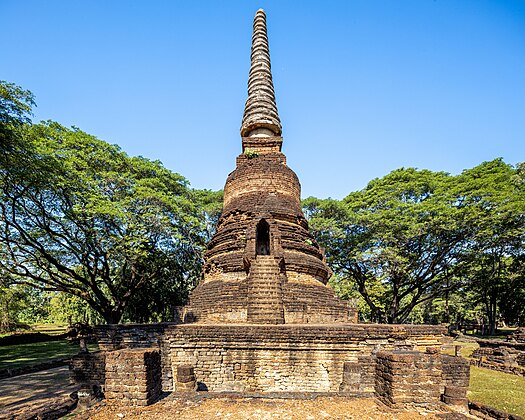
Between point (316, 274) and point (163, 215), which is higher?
point (163, 215)

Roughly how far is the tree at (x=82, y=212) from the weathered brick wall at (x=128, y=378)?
10.9 m

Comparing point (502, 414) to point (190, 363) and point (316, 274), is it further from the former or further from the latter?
point (316, 274)

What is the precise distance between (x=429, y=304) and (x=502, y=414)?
37478 mm

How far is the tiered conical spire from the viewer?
65.9 ft

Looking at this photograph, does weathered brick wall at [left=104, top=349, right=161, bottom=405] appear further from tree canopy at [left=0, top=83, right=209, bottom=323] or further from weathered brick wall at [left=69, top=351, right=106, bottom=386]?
tree canopy at [left=0, top=83, right=209, bottom=323]

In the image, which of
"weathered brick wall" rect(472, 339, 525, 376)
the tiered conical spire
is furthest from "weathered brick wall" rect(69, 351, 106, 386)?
the tiered conical spire

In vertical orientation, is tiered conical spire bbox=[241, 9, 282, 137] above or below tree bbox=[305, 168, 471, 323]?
above

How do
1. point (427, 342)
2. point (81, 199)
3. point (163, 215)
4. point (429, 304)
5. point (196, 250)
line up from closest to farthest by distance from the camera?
point (427, 342) < point (81, 199) < point (163, 215) < point (196, 250) < point (429, 304)

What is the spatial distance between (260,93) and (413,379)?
18.9 meters

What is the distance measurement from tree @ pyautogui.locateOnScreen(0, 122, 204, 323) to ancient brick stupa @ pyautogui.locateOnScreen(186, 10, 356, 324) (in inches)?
185

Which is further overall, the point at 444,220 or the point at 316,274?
the point at 444,220

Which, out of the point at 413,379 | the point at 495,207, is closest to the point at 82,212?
the point at 413,379

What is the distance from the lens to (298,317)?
11.9 metres

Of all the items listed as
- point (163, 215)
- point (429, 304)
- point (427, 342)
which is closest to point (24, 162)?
point (163, 215)
